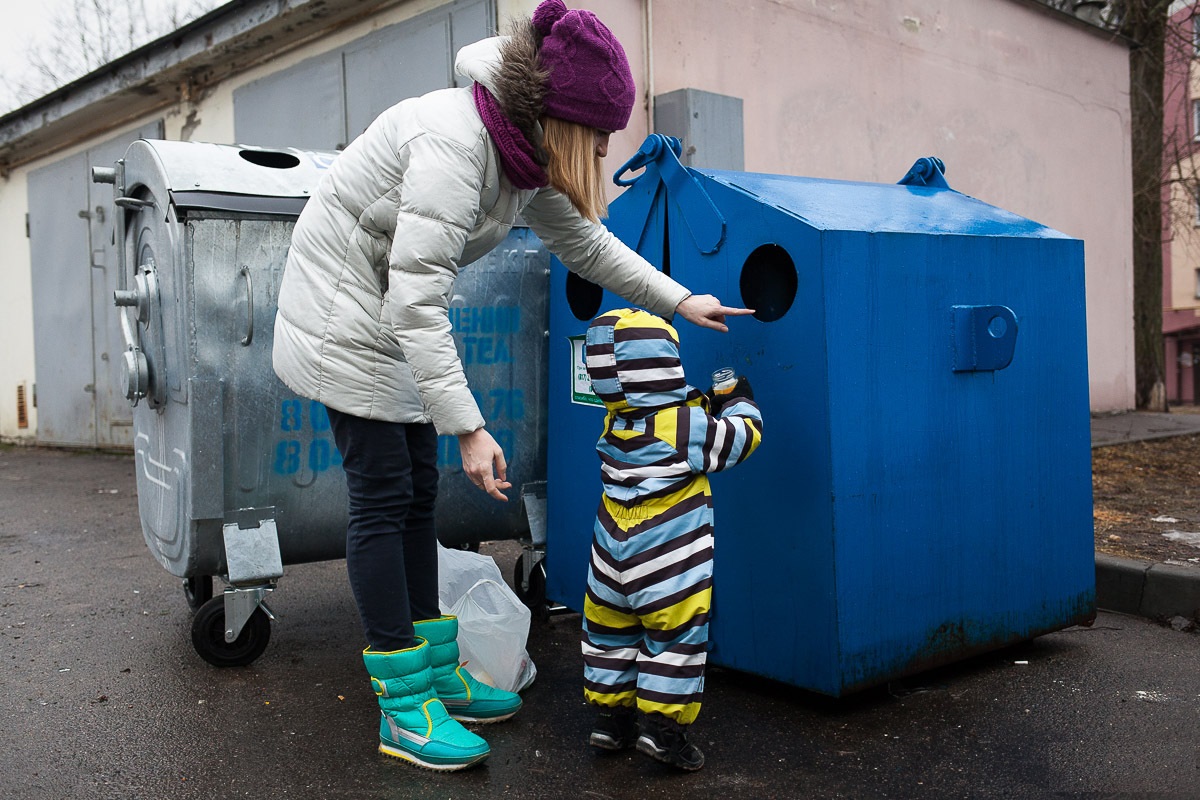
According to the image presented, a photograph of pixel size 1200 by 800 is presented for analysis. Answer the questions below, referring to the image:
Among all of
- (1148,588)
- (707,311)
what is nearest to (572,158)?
(707,311)

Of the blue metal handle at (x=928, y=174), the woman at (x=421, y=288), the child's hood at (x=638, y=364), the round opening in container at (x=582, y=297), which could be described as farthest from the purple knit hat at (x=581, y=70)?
the blue metal handle at (x=928, y=174)

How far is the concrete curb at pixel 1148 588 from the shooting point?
11.7 feet

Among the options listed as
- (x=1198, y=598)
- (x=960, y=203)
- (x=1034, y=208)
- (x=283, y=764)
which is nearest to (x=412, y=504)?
(x=283, y=764)

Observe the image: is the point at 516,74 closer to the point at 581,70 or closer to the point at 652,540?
the point at 581,70

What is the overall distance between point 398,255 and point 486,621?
1118 mm

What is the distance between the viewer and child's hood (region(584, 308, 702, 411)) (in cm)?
243

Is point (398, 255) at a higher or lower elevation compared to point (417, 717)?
higher

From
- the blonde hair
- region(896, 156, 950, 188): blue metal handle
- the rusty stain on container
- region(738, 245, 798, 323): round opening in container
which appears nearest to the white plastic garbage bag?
region(738, 245, 798, 323): round opening in container

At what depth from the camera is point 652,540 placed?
239 centimetres

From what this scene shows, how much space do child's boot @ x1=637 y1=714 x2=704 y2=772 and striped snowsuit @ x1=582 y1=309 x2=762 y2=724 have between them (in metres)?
0.02

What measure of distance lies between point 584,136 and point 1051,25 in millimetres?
8728

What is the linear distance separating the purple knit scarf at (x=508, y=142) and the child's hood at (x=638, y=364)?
392 millimetres

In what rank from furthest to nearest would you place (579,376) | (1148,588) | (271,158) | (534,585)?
(534,585), (1148,588), (271,158), (579,376)

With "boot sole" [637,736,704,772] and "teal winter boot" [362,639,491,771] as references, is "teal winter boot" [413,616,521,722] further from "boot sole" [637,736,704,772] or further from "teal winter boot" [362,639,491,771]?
"boot sole" [637,736,704,772]
